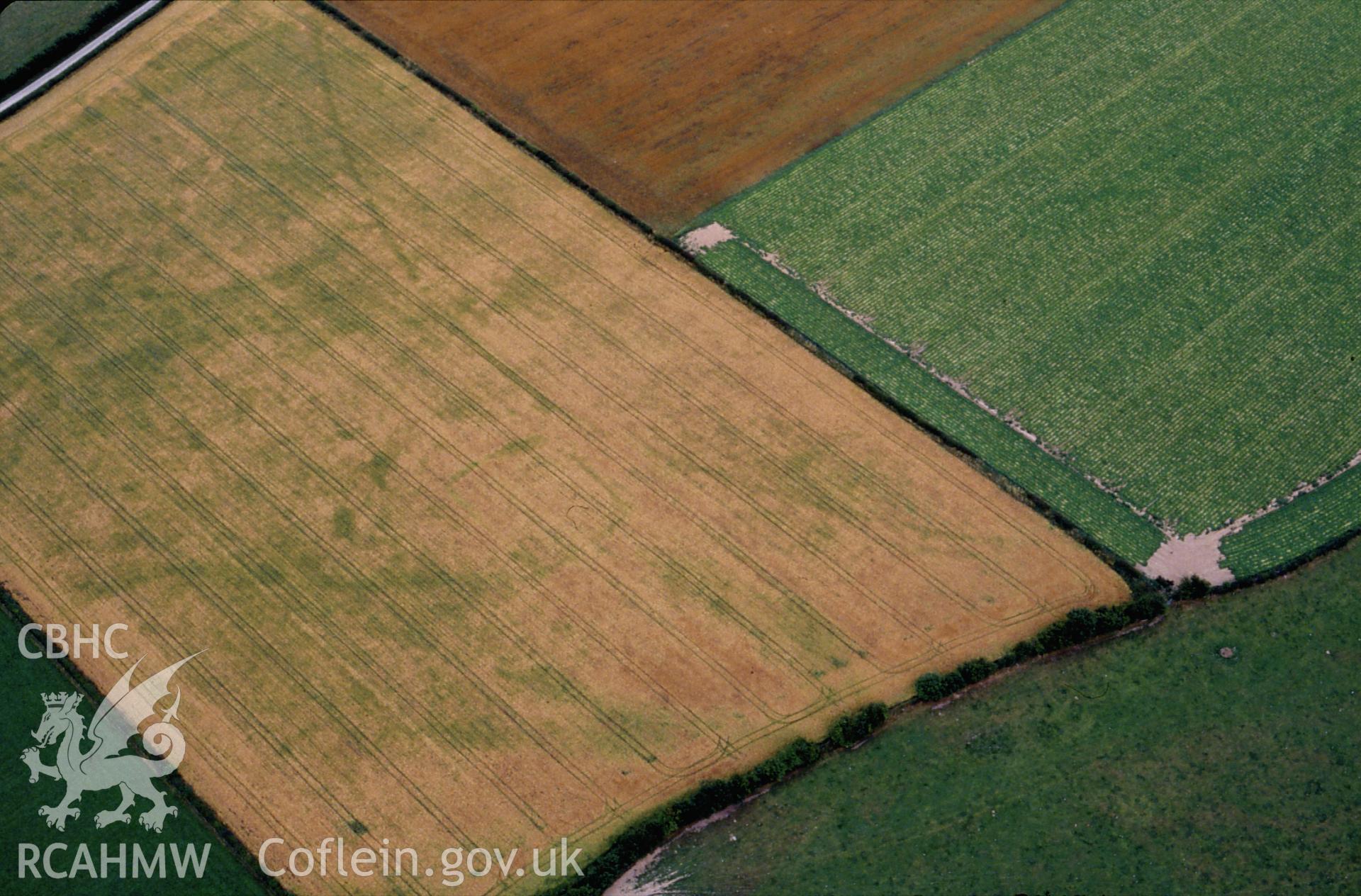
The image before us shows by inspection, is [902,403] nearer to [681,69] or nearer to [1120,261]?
[1120,261]

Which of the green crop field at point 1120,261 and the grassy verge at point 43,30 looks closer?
the green crop field at point 1120,261

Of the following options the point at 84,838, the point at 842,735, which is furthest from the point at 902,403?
the point at 84,838

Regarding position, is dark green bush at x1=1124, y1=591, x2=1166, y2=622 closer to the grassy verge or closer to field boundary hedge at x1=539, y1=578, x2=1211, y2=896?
field boundary hedge at x1=539, y1=578, x2=1211, y2=896

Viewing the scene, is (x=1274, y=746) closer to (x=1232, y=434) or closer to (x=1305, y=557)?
(x=1305, y=557)

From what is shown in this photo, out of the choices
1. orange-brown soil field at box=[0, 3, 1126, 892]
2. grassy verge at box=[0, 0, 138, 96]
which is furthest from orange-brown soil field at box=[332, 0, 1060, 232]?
grassy verge at box=[0, 0, 138, 96]

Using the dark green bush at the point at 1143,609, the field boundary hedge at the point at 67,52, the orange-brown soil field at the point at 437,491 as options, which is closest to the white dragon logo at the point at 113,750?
the orange-brown soil field at the point at 437,491

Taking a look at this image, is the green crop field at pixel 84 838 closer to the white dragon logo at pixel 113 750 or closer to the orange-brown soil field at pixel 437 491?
the white dragon logo at pixel 113 750
